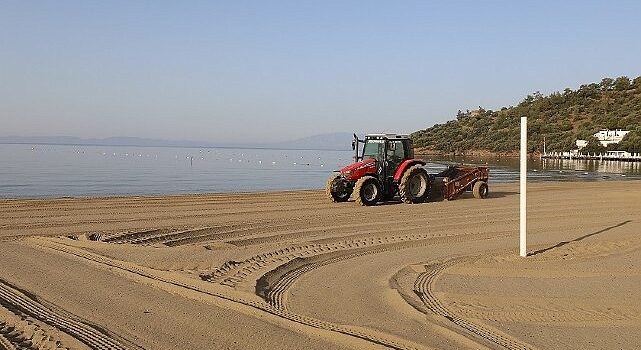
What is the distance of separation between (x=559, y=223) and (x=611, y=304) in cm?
723

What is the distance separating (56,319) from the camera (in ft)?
19.0

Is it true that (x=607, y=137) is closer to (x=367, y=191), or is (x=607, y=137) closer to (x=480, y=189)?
(x=480, y=189)

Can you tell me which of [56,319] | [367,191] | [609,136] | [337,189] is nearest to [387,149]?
[367,191]

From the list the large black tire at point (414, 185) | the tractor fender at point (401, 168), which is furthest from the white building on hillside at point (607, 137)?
the tractor fender at point (401, 168)

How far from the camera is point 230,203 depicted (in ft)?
59.1

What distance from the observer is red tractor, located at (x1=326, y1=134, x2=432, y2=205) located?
1719 cm

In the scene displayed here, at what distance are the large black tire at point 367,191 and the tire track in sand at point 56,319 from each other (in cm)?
1058

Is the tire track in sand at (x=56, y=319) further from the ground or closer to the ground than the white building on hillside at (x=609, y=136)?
closer to the ground

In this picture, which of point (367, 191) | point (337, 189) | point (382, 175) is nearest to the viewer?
point (367, 191)

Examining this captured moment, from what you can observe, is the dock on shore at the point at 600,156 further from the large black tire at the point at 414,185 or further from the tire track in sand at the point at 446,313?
the tire track in sand at the point at 446,313

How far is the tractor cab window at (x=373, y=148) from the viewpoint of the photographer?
17.5 meters

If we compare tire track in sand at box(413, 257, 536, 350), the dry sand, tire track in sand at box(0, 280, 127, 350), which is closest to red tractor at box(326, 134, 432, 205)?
Answer: the dry sand

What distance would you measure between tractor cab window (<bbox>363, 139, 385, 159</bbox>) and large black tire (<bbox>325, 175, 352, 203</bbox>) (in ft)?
3.18

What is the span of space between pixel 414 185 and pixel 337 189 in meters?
2.14
